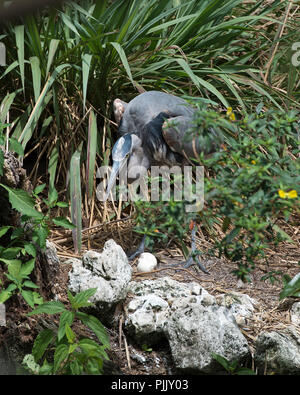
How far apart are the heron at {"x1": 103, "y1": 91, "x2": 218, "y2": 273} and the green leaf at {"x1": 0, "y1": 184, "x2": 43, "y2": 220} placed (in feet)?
2.92

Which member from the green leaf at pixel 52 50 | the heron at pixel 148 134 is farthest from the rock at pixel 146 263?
the green leaf at pixel 52 50

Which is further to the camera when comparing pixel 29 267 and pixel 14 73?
pixel 14 73

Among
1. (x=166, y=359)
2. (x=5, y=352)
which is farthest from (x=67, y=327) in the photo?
(x=166, y=359)

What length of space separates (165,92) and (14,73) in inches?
35.5

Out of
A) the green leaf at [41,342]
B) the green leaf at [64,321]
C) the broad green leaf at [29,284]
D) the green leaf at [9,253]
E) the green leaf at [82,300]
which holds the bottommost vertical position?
the green leaf at [41,342]

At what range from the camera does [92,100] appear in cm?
309

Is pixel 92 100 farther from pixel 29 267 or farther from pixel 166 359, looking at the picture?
pixel 166 359

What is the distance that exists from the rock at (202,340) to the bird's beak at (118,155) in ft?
3.39

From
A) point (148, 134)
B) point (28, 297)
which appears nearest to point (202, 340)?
point (28, 297)

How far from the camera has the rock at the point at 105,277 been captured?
2.12 metres

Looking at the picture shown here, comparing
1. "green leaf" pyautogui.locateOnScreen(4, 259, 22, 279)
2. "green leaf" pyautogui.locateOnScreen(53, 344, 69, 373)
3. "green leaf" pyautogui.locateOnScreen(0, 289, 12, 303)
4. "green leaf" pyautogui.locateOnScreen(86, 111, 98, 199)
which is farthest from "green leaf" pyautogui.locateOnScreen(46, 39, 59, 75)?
"green leaf" pyautogui.locateOnScreen(53, 344, 69, 373)

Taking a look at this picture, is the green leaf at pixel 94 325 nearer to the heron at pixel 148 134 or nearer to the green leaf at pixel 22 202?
the green leaf at pixel 22 202

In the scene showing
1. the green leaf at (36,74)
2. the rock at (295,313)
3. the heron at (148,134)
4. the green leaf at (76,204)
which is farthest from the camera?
the heron at (148,134)
